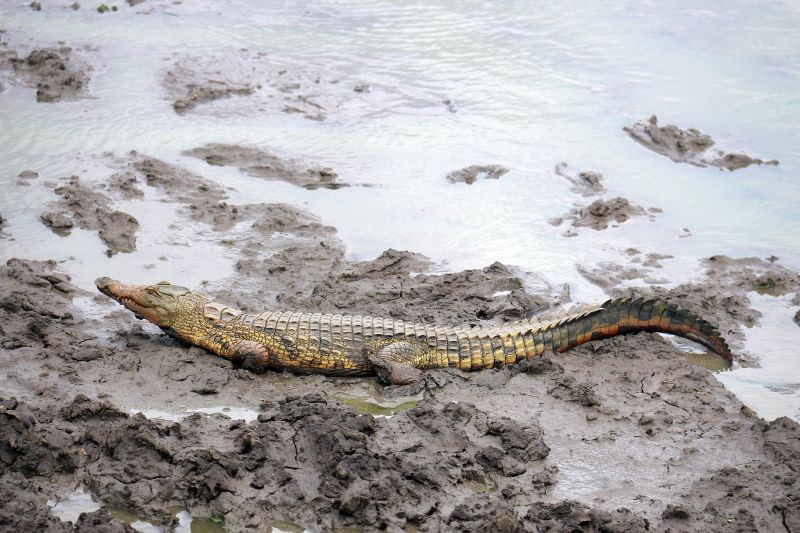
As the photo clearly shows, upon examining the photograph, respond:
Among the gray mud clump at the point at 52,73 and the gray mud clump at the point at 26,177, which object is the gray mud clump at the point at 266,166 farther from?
the gray mud clump at the point at 52,73

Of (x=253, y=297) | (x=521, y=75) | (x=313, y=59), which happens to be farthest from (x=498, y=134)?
(x=253, y=297)

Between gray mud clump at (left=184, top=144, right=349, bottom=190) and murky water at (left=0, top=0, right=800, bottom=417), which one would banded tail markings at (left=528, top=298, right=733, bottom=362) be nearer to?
murky water at (left=0, top=0, right=800, bottom=417)

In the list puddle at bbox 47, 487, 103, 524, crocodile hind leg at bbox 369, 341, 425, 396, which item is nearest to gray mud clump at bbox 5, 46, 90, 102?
crocodile hind leg at bbox 369, 341, 425, 396

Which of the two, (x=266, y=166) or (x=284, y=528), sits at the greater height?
(x=266, y=166)

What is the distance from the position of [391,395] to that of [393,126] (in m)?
5.16

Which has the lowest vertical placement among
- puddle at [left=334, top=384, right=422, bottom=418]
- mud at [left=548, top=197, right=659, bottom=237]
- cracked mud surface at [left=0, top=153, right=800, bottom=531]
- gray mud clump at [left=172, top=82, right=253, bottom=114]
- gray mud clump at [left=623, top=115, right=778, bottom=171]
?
puddle at [left=334, top=384, right=422, bottom=418]

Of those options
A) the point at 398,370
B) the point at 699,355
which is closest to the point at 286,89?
the point at 398,370

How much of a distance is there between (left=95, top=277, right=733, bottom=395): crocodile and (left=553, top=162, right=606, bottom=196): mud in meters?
2.86

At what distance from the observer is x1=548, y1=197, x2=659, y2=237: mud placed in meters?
9.58

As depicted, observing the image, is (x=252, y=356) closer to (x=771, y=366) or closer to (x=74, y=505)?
(x=74, y=505)

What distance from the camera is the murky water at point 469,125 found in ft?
29.7

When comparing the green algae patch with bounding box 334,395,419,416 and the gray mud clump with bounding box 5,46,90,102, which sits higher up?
the gray mud clump with bounding box 5,46,90,102

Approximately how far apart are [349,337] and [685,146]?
5.70 meters

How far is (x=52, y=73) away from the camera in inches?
470
